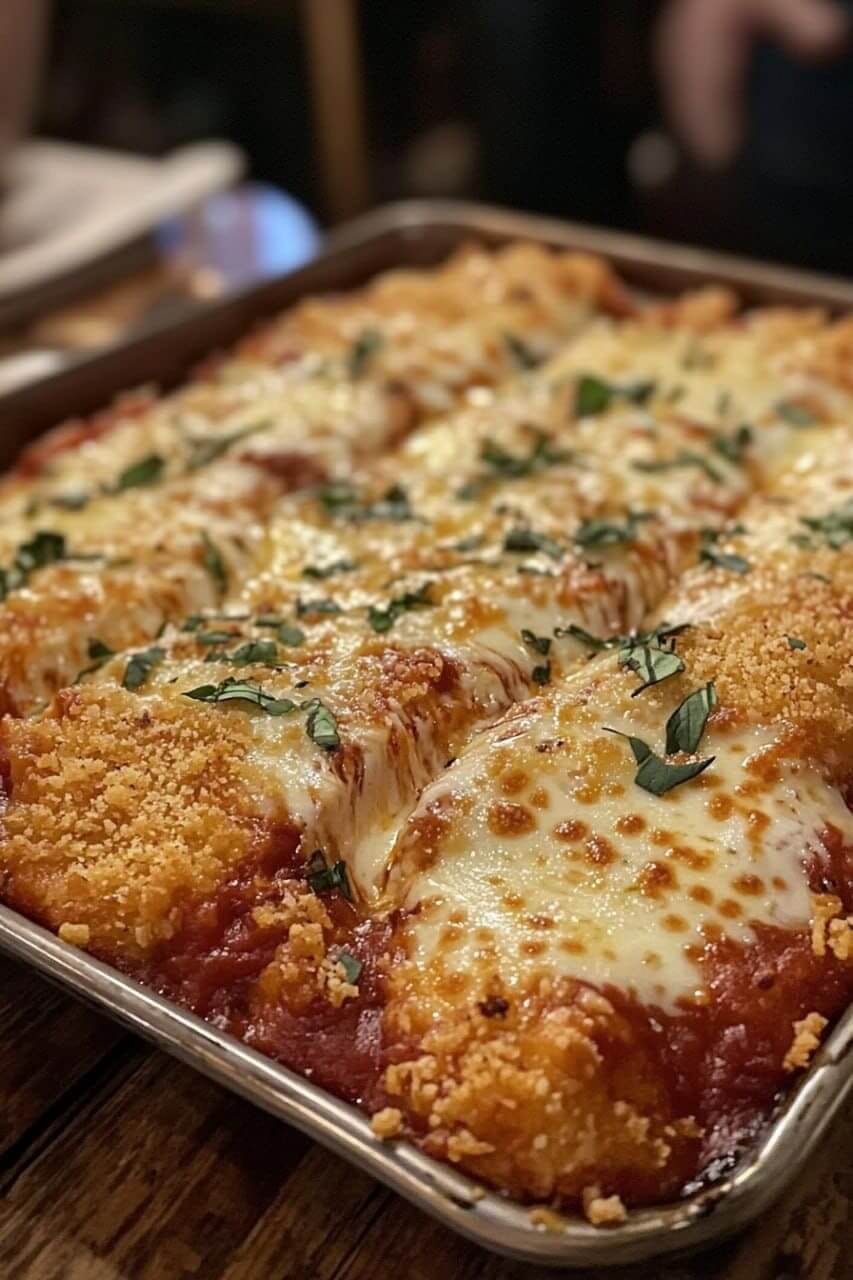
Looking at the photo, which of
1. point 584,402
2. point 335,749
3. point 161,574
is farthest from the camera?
point 584,402

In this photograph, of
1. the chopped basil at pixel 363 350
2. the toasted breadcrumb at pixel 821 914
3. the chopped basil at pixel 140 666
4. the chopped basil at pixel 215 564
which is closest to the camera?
the toasted breadcrumb at pixel 821 914

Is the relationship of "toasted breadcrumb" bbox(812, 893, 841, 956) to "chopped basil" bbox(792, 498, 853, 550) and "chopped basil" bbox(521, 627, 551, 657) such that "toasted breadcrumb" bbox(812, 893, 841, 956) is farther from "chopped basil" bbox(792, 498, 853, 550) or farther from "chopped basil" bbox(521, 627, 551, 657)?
"chopped basil" bbox(792, 498, 853, 550)

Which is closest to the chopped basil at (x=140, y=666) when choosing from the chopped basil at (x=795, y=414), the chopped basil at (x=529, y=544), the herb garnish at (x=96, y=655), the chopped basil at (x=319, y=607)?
the herb garnish at (x=96, y=655)

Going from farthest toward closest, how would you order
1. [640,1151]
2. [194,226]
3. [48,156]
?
Result: [48,156] < [194,226] < [640,1151]

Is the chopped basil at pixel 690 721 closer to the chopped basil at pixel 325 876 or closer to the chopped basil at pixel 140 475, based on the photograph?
the chopped basil at pixel 325 876

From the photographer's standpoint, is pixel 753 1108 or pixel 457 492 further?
pixel 457 492

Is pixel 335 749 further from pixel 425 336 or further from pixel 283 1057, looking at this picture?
pixel 425 336

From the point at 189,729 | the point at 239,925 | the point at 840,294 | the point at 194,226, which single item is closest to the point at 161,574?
the point at 189,729

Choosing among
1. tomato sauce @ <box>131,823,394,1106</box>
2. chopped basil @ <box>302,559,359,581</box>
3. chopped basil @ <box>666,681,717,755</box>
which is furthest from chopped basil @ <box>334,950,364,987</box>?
chopped basil @ <box>302,559,359,581</box>
